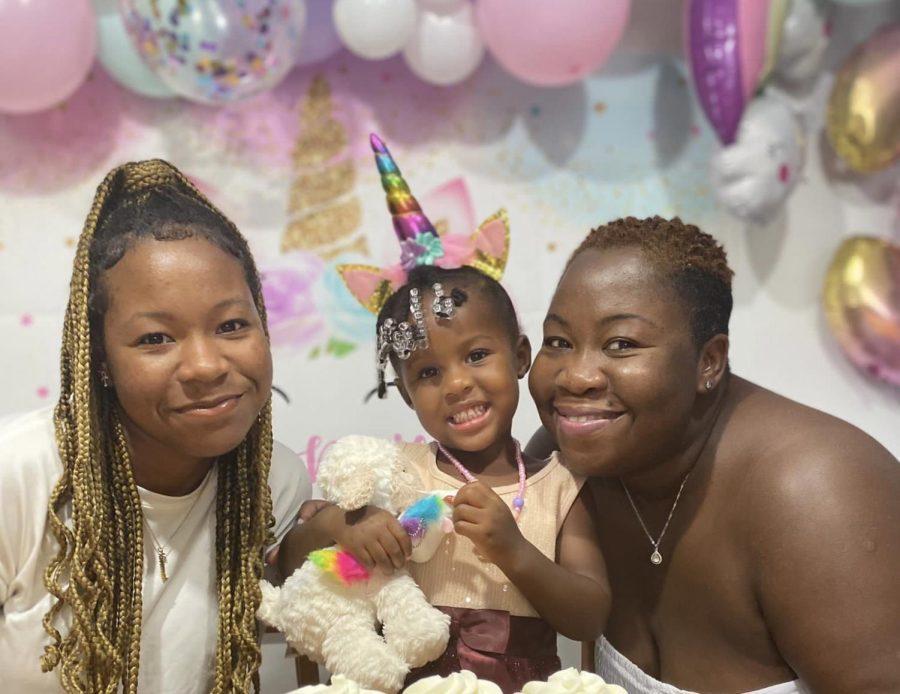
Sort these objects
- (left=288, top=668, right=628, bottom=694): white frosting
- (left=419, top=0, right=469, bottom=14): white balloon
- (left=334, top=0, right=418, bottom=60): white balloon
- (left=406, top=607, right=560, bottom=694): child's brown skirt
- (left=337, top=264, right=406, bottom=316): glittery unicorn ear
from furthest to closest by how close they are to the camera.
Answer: (left=419, top=0, right=469, bottom=14): white balloon
(left=334, top=0, right=418, bottom=60): white balloon
(left=337, top=264, right=406, bottom=316): glittery unicorn ear
(left=406, top=607, right=560, bottom=694): child's brown skirt
(left=288, top=668, right=628, bottom=694): white frosting

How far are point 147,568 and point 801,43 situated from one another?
2255 millimetres

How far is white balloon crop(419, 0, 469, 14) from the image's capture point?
8.44 feet

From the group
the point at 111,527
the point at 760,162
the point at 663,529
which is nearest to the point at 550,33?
the point at 760,162

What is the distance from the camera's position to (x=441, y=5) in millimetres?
2580

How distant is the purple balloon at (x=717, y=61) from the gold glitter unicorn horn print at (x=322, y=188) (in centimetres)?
99

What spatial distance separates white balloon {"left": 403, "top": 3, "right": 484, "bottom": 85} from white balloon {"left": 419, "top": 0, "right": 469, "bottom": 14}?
0.01 meters

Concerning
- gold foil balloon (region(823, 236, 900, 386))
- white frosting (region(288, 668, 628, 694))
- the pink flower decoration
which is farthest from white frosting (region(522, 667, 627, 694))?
gold foil balloon (region(823, 236, 900, 386))

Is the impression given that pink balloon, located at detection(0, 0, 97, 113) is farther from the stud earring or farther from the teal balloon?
the stud earring

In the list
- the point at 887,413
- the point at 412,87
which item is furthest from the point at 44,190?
the point at 887,413

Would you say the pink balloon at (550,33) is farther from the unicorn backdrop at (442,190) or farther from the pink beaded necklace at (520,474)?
the pink beaded necklace at (520,474)

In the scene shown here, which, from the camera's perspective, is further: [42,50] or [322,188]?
[322,188]

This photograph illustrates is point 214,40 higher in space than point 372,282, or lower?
higher

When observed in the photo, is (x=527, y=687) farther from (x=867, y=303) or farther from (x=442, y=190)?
(x=867, y=303)

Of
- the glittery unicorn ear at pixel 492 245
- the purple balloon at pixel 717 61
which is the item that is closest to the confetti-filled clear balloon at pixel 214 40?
the glittery unicorn ear at pixel 492 245
